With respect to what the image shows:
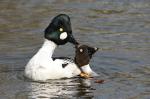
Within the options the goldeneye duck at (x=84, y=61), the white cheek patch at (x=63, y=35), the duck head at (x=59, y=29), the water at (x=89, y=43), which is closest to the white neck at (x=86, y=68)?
the goldeneye duck at (x=84, y=61)

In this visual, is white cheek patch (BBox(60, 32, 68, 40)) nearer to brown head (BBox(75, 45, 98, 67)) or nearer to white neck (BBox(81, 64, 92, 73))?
brown head (BBox(75, 45, 98, 67))

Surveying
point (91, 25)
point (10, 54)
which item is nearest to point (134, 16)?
point (91, 25)

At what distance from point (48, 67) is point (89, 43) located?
3.13 m

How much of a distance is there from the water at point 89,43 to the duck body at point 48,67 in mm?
152

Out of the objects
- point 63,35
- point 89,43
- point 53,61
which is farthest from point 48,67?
point 89,43

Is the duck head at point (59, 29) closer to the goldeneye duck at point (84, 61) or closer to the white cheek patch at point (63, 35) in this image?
the white cheek patch at point (63, 35)

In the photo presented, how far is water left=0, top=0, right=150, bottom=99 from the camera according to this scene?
525 inches

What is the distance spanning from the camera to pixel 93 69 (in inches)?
588

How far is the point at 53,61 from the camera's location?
14047 mm

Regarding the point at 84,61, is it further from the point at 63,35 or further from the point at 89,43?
the point at 89,43

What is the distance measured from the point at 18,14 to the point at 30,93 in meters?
7.33

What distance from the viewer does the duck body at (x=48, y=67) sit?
13914 millimetres

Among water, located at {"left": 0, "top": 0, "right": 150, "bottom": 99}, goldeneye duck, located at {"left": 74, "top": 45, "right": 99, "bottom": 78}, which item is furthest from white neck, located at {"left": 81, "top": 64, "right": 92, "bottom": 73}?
water, located at {"left": 0, "top": 0, "right": 150, "bottom": 99}

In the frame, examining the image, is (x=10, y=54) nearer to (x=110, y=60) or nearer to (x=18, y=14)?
(x=110, y=60)
